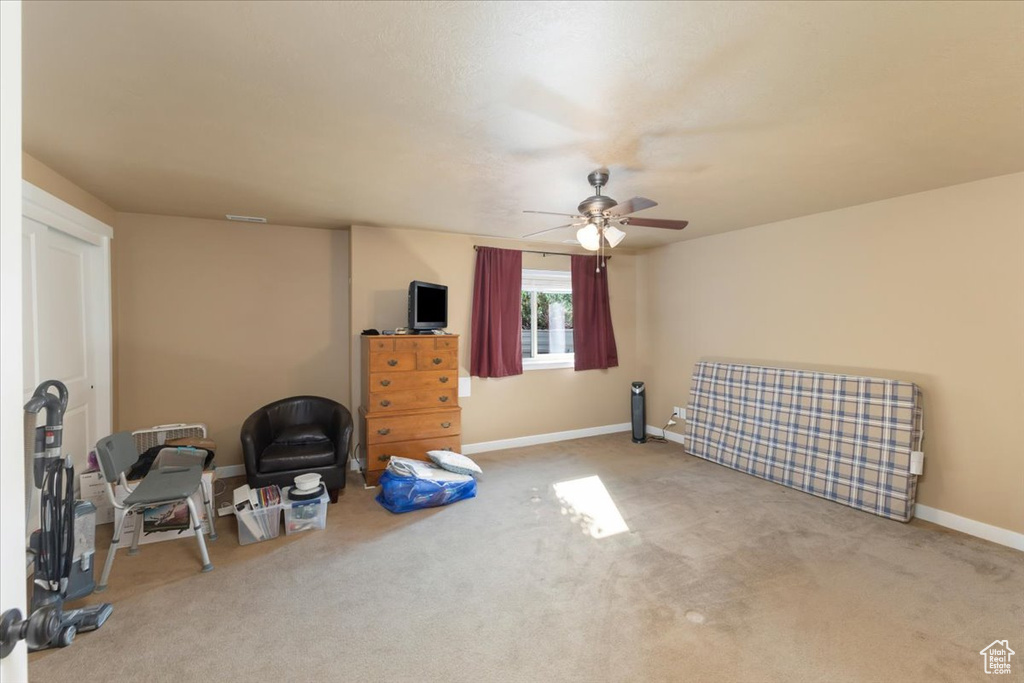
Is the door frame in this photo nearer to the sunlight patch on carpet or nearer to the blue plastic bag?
the blue plastic bag

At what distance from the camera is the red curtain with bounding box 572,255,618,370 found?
5.29 meters

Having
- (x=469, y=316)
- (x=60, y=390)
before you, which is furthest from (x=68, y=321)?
(x=469, y=316)

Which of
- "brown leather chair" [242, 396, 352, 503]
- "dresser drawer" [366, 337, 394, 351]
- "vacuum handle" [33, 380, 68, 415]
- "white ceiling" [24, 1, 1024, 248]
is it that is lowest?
"brown leather chair" [242, 396, 352, 503]

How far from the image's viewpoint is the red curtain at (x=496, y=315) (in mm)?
4742

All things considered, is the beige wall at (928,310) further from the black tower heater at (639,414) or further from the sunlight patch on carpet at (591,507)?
the sunlight patch on carpet at (591,507)

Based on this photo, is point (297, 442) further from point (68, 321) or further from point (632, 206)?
point (632, 206)

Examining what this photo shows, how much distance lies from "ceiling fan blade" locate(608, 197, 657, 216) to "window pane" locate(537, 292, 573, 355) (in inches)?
108

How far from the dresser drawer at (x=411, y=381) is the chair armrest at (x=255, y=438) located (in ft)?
2.96

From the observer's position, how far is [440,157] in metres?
2.54

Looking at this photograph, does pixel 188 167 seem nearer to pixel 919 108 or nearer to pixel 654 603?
pixel 654 603

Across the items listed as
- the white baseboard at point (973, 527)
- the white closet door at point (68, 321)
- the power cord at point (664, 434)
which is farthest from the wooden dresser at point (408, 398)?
the white baseboard at point (973, 527)

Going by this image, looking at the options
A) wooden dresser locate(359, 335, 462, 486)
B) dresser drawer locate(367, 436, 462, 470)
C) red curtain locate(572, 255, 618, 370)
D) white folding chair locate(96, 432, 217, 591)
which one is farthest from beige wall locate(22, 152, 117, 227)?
red curtain locate(572, 255, 618, 370)

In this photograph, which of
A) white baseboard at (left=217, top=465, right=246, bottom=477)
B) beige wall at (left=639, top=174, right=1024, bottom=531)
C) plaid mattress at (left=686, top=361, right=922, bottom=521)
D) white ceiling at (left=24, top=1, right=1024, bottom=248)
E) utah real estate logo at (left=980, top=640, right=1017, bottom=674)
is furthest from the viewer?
white baseboard at (left=217, top=465, right=246, bottom=477)

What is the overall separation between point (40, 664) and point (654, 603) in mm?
2732
